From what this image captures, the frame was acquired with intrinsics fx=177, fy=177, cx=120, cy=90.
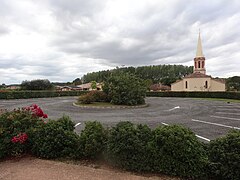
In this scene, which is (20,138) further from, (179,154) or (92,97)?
(92,97)

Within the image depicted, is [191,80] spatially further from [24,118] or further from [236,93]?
[24,118]

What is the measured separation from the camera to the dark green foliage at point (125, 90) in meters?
18.8

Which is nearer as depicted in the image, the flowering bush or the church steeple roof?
the flowering bush

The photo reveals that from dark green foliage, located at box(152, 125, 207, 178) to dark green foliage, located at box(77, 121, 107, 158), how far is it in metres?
1.24

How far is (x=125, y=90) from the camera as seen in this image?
19.0 meters

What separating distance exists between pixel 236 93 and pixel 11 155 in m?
32.5

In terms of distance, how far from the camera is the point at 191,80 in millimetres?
49000

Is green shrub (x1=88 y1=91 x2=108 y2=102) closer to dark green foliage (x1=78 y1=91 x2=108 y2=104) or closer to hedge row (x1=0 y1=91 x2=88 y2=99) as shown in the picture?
dark green foliage (x1=78 y1=91 x2=108 y2=104)

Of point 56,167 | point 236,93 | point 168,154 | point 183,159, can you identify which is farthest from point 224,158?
point 236,93

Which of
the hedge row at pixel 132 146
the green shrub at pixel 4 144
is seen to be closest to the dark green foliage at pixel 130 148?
the hedge row at pixel 132 146

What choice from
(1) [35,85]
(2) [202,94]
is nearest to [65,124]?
(2) [202,94]

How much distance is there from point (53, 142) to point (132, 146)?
77.4 inches

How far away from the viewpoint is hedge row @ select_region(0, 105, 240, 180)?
342 cm

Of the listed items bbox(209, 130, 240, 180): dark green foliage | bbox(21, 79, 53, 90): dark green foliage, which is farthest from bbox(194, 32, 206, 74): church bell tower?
bbox(209, 130, 240, 180): dark green foliage
